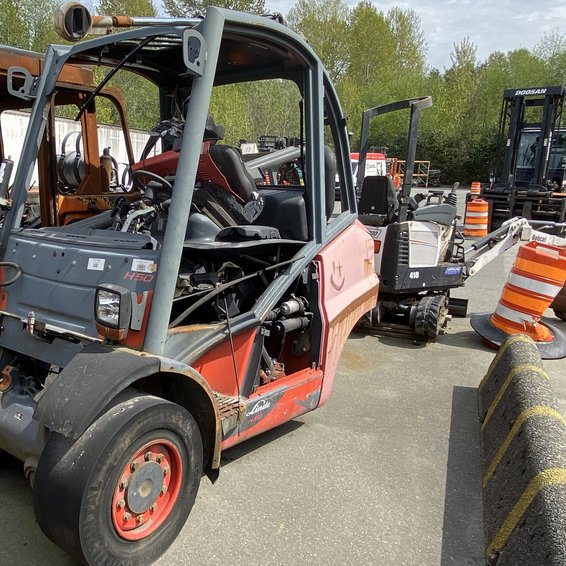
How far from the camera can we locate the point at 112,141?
1392cm

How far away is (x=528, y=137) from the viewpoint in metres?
18.3

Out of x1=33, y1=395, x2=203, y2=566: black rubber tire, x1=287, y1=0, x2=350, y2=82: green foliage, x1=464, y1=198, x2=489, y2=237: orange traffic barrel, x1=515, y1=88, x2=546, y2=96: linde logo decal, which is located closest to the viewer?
x1=33, y1=395, x2=203, y2=566: black rubber tire

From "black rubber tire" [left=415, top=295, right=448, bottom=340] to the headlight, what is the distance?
13.9 ft

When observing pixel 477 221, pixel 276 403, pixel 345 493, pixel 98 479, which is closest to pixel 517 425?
pixel 345 493

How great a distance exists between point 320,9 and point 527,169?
41958mm

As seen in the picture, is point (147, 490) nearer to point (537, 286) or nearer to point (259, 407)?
point (259, 407)

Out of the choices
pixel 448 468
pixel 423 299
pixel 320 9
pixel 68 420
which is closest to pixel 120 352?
pixel 68 420

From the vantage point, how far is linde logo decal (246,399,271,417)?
3.32 metres

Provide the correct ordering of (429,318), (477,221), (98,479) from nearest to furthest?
(98,479) → (429,318) → (477,221)

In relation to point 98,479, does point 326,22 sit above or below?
above

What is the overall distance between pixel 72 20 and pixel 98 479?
2.45 m

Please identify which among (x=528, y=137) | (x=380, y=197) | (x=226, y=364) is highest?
(x=528, y=137)

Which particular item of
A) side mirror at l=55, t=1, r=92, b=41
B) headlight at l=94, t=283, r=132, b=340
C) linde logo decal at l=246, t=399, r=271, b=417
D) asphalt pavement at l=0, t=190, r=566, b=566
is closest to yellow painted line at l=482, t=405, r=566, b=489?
asphalt pavement at l=0, t=190, r=566, b=566

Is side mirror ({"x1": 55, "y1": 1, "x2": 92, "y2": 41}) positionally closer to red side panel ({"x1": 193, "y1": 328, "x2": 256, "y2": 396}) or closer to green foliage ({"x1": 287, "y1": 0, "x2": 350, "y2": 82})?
red side panel ({"x1": 193, "y1": 328, "x2": 256, "y2": 396})
